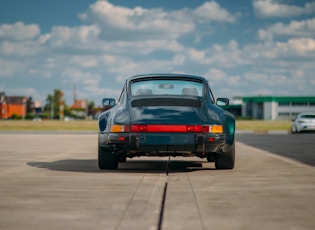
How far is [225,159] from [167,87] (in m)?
1.58

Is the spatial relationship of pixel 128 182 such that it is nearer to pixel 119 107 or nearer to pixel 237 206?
pixel 119 107

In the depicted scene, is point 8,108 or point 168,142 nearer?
point 168,142

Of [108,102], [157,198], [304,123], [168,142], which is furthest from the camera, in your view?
[304,123]

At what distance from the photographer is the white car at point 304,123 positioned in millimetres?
33987

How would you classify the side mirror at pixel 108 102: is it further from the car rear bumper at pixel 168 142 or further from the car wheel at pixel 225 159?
the car wheel at pixel 225 159

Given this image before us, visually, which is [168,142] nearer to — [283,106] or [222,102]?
[222,102]

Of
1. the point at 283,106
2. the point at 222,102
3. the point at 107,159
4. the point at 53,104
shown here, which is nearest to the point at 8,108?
the point at 53,104

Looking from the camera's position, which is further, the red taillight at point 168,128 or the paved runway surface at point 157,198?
the red taillight at point 168,128

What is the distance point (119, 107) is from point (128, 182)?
1.77m

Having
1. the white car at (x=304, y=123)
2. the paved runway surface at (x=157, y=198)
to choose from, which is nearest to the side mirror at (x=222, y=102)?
the paved runway surface at (x=157, y=198)

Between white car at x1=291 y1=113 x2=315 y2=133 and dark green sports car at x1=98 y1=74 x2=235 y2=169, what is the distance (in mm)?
25942

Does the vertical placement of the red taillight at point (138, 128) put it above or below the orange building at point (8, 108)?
below

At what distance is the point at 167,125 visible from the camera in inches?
334

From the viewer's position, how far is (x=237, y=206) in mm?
5633
